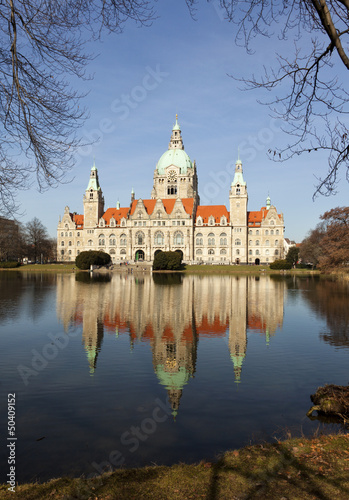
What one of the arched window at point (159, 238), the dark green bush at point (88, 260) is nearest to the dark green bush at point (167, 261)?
the dark green bush at point (88, 260)

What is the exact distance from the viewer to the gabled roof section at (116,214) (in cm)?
10854

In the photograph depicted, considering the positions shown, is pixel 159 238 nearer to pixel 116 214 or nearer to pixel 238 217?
pixel 116 214

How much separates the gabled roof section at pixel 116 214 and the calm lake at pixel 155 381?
283ft

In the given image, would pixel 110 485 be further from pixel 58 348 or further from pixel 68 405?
pixel 58 348

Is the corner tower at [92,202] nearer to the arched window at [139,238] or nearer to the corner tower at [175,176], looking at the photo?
the arched window at [139,238]

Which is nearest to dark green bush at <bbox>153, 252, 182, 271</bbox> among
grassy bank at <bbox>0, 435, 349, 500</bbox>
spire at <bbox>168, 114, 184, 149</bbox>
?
spire at <bbox>168, 114, 184, 149</bbox>

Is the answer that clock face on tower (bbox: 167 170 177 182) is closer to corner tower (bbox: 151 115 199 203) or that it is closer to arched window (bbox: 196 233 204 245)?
corner tower (bbox: 151 115 199 203)

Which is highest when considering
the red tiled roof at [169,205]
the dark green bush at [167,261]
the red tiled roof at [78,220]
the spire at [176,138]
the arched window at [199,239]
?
the spire at [176,138]

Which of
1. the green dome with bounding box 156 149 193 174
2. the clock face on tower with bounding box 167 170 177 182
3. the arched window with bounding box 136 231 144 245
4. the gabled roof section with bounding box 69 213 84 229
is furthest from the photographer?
the gabled roof section with bounding box 69 213 84 229

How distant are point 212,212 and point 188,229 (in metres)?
9.20

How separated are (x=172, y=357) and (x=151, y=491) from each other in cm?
871

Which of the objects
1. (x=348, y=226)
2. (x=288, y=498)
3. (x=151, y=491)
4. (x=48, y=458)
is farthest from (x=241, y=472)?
(x=348, y=226)

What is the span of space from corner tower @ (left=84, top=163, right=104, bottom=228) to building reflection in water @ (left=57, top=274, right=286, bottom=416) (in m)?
79.8

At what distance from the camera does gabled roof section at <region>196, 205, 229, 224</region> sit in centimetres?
10319
